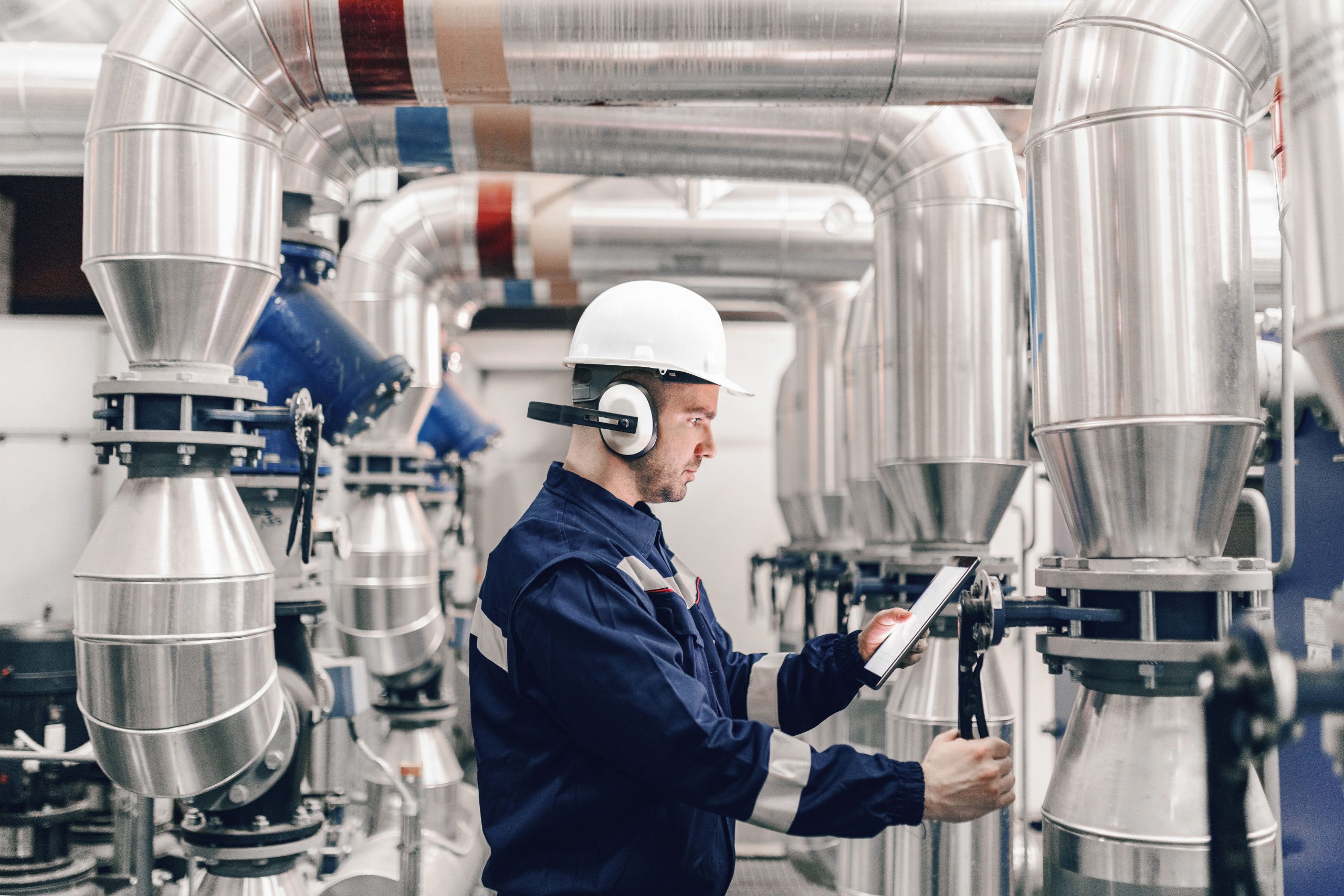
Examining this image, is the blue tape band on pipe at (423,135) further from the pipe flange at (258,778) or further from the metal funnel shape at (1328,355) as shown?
the metal funnel shape at (1328,355)

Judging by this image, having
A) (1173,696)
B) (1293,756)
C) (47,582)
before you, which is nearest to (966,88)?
(1173,696)

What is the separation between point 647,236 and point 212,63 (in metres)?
2.56

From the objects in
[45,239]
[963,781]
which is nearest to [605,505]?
[963,781]

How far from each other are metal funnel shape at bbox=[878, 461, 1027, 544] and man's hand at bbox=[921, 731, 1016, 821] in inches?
46.8

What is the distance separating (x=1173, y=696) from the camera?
1633mm

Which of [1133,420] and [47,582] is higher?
[1133,420]

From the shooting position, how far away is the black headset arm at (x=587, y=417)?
174 centimetres

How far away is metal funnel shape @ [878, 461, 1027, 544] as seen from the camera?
264cm

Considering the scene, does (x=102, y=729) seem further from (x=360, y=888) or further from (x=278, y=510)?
(x=360, y=888)

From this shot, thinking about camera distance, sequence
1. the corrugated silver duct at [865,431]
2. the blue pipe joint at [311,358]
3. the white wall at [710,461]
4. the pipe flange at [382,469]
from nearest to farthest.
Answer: the blue pipe joint at [311,358]
the corrugated silver duct at [865,431]
the pipe flange at [382,469]
the white wall at [710,461]

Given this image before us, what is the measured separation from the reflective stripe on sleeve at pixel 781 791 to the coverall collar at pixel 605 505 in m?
0.42

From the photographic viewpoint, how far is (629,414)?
5.73ft

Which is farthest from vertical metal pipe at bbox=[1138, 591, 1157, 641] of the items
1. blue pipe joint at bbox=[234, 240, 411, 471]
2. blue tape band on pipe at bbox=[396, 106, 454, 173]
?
blue tape band on pipe at bbox=[396, 106, 454, 173]

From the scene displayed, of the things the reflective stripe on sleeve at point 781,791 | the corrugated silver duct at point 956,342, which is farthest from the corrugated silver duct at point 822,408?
the reflective stripe on sleeve at point 781,791
